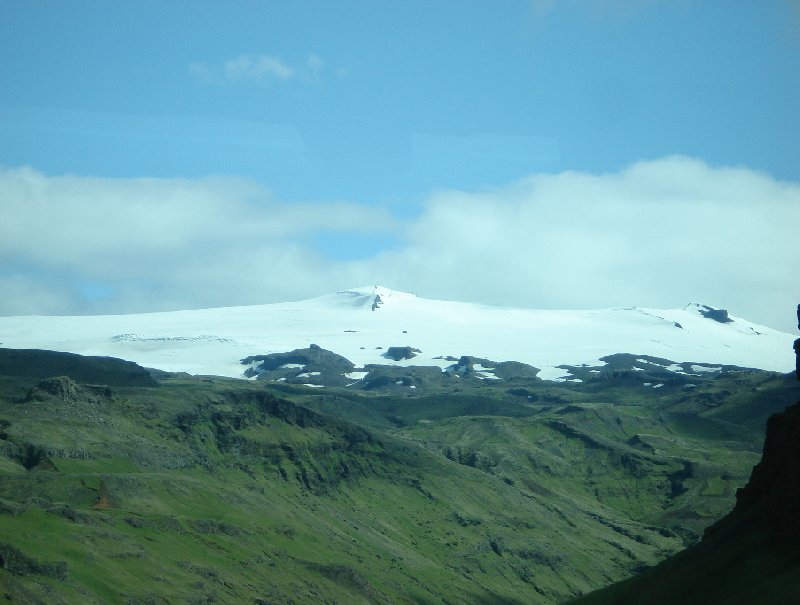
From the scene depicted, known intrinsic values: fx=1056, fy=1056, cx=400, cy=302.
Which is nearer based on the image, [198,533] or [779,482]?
[779,482]

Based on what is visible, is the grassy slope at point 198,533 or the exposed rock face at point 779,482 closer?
the exposed rock face at point 779,482

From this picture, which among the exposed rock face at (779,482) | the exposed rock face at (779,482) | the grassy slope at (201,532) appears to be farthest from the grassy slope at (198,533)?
the exposed rock face at (779,482)

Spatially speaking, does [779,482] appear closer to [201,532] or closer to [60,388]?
[201,532]

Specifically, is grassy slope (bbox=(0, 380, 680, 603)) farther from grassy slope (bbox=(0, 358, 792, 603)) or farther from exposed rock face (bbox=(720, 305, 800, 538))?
exposed rock face (bbox=(720, 305, 800, 538))

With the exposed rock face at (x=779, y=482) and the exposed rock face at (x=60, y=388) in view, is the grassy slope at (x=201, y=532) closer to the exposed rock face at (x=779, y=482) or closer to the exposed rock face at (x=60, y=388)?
the exposed rock face at (x=60, y=388)

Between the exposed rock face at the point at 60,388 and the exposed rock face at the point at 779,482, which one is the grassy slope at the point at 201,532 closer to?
the exposed rock face at the point at 60,388

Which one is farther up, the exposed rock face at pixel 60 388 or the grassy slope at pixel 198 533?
the exposed rock face at pixel 60 388

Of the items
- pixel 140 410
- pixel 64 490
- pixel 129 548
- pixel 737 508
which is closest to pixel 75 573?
pixel 129 548

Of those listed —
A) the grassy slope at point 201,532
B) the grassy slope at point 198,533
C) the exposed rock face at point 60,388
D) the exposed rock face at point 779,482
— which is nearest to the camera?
the exposed rock face at point 779,482

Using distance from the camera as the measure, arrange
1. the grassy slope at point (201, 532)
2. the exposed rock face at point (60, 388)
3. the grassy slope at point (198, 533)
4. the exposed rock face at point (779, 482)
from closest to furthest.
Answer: the exposed rock face at point (779, 482)
the grassy slope at point (198, 533)
the grassy slope at point (201, 532)
the exposed rock face at point (60, 388)

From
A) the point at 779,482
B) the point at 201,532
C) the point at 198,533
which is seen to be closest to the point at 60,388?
the point at 201,532

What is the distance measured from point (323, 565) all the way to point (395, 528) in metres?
56.7

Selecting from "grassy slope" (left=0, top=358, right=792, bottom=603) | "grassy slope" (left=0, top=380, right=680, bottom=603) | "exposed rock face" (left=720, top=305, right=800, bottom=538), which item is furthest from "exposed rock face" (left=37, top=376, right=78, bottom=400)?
"exposed rock face" (left=720, top=305, right=800, bottom=538)

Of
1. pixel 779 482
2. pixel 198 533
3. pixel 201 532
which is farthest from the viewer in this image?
pixel 201 532
